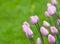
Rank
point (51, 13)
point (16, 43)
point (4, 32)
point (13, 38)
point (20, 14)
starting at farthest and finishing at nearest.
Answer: point (20, 14), point (4, 32), point (13, 38), point (16, 43), point (51, 13)

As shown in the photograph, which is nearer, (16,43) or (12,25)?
(16,43)

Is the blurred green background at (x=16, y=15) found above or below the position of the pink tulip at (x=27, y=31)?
below

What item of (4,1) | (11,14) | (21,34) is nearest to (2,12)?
(11,14)

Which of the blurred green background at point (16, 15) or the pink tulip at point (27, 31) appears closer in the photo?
the pink tulip at point (27, 31)

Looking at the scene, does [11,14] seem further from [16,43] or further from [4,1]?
[16,43]

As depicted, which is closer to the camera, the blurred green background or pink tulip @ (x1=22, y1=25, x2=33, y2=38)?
pink tulip @ (x1=22, y1=25, x2=33, y2=38)

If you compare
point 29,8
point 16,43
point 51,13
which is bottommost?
point 16,43

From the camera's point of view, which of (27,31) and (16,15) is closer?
(27,31)

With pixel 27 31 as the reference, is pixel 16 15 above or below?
below
